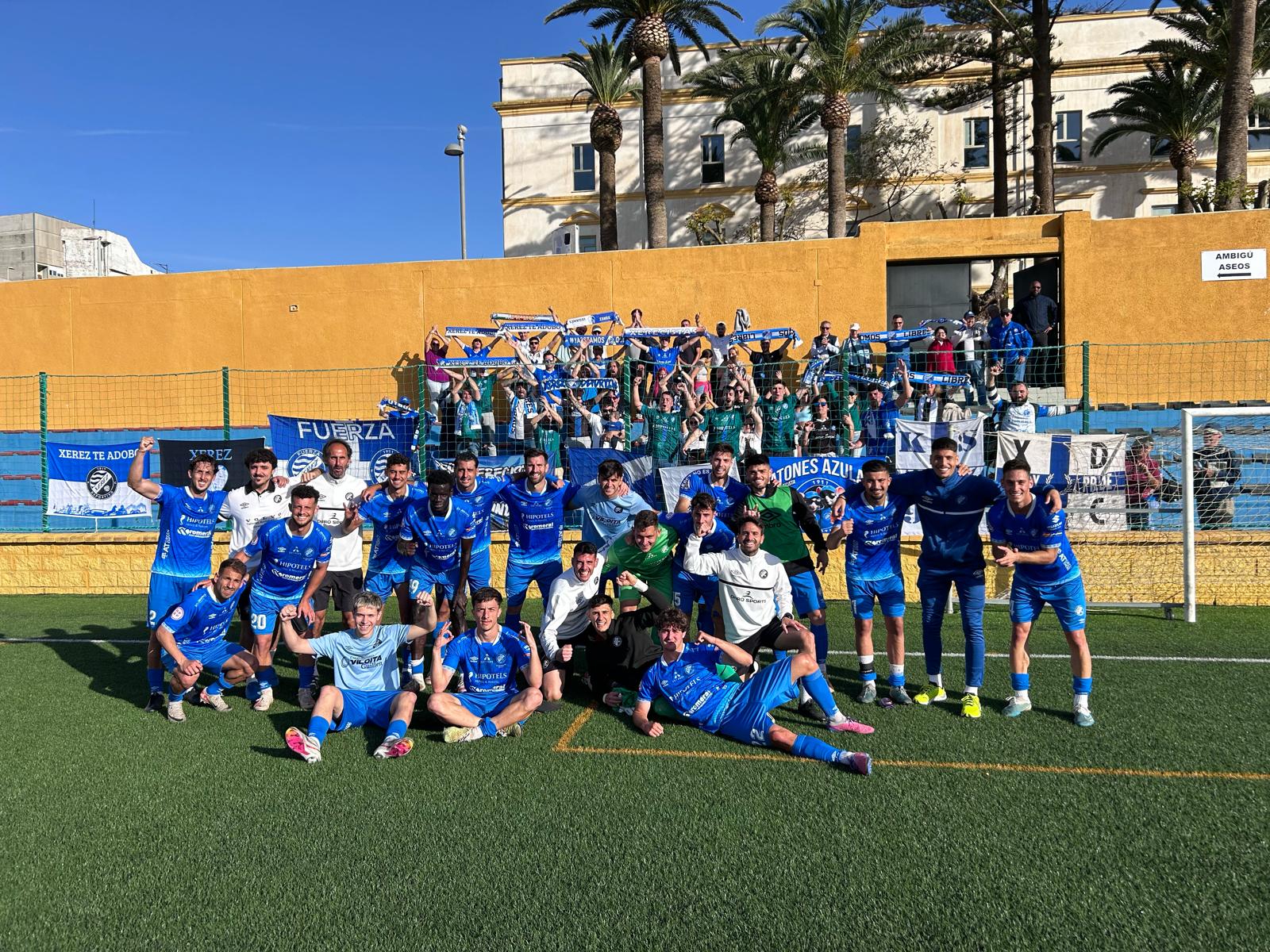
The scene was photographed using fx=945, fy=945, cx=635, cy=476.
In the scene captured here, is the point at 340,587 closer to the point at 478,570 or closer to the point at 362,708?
the point at 478,570

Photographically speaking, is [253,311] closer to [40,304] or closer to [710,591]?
[40,304]

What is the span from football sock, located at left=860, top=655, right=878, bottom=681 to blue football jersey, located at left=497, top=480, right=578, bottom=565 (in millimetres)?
2885

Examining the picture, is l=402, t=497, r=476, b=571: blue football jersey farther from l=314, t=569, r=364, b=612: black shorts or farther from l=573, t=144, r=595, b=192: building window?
l=573, t=144, r=595, b=192: building window

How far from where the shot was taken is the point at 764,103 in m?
29.7

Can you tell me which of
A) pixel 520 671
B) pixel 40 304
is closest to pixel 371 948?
pixel 520 671

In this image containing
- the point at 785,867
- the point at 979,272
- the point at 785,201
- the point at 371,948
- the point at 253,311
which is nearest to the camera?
the point at 371,948

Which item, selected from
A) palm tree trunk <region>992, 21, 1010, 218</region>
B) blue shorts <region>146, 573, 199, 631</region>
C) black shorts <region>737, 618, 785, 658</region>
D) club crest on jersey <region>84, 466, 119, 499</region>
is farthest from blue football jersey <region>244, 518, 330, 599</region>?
palm tree trunk <region>992, 21, 1010, 218</region>

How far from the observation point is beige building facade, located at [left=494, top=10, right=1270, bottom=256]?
34.1 metres

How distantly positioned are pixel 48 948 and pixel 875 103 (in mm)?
36797

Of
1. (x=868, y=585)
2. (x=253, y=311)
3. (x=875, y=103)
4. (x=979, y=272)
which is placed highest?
(x=875, y=103)

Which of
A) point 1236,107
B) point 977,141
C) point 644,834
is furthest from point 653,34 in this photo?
point 644,834

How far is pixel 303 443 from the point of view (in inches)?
505

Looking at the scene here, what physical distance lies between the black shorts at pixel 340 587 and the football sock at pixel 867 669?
183 inches

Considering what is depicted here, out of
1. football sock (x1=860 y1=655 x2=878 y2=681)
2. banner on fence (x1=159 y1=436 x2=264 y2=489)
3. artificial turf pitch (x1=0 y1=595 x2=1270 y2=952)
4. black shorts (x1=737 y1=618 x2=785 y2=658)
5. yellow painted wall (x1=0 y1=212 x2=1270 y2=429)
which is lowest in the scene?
artificial turf pitch (x1=0 y1=595 x2=1270 y2=952)
